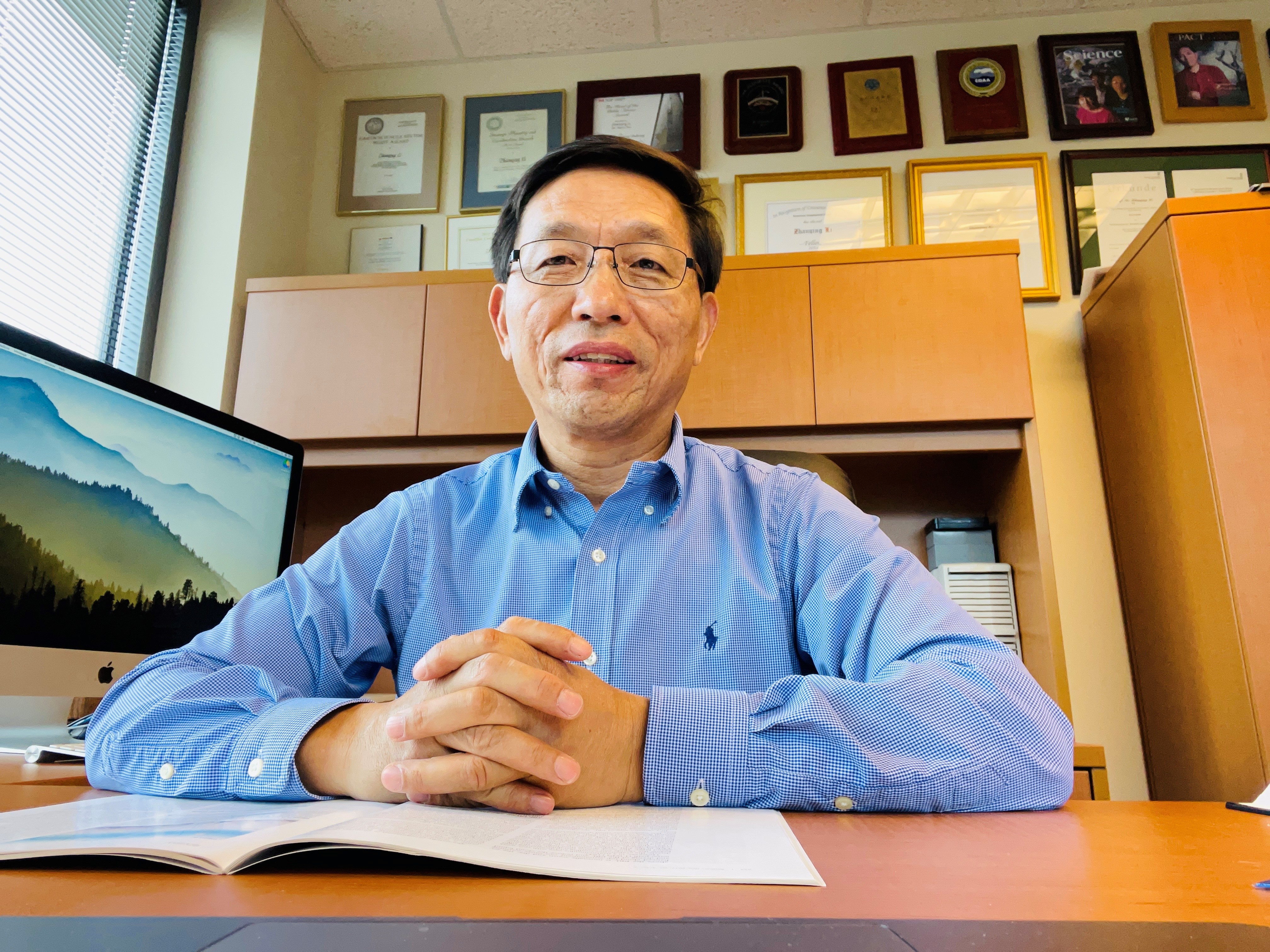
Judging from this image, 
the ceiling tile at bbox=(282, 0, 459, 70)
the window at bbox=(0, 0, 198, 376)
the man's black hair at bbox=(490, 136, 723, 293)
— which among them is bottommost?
the man's black hair at bbox=(490, 136, 723, 293)

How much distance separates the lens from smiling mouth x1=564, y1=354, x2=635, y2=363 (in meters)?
1.04

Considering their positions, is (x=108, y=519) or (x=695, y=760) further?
(x=108, y=519)

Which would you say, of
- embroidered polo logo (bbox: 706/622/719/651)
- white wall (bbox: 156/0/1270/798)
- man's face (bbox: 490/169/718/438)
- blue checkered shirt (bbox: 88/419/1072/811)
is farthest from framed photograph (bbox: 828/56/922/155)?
Result: embroidered polo logo (bbox: 706/622/719/651)

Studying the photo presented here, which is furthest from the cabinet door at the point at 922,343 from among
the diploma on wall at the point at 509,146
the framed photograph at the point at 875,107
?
the diploma on wall at the point at 509,146

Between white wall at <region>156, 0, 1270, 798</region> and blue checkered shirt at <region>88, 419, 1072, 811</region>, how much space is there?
1.34 meters

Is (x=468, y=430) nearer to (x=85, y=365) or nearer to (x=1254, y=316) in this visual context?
(x=85, y=365)

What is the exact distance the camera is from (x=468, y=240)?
97.0 inches

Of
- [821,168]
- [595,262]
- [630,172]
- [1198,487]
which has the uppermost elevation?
[821,168]

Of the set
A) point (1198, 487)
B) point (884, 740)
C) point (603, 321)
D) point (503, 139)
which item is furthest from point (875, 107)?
point (884, 740)

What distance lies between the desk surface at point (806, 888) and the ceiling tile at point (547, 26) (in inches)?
98.7

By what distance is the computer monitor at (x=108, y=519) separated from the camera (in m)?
0.90

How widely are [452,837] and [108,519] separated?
2.75 feet

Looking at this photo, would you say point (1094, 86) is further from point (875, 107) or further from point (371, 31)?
point (371, 31)

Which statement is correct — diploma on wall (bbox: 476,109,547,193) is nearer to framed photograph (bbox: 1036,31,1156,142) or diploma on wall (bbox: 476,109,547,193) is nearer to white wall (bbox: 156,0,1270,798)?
white wall (bbox: 156,0,1270,798)
